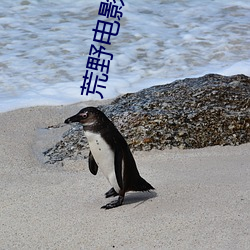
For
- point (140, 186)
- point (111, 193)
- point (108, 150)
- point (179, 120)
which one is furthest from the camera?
point (179, 120)

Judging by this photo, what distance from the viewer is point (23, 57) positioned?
8.51 meters

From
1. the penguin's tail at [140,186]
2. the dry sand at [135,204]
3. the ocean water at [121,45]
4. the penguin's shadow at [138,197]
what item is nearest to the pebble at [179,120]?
the dry sand at [135,204]

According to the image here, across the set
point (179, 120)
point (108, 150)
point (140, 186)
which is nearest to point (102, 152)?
point (108, 150)

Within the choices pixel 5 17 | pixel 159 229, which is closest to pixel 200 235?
pixel 159 229

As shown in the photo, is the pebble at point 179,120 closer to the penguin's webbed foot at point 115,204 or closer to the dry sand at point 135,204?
the dry sand at point 135,204

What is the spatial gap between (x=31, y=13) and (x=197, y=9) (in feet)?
8.20

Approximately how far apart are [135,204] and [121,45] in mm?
5309

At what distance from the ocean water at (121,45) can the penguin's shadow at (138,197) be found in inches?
104

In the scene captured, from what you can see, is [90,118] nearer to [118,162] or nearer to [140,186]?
[118,162]

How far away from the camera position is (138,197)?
13.4 ft

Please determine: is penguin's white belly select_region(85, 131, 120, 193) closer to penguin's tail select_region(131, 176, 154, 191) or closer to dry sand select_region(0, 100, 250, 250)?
penguin's tail select_region(131, 176, 154, 191)

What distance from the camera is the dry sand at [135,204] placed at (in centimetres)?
352

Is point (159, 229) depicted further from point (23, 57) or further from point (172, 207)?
point (23, 57)

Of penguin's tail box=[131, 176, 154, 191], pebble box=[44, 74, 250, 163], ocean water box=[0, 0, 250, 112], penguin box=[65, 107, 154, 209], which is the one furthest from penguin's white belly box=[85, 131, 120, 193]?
ocean water box=[0, 0, 250, 112]
